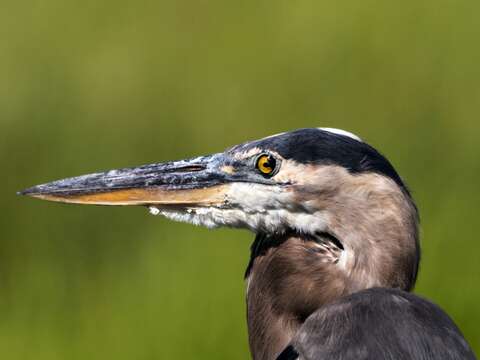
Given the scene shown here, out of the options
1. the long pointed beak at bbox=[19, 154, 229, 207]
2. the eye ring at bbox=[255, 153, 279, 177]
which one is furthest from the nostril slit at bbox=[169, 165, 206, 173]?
the eye ring at bbox=[255, 153, 279, 177]

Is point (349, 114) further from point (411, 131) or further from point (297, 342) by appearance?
point (297, 342)

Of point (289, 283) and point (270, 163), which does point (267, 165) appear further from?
point (289, 283)

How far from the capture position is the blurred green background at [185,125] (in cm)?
472

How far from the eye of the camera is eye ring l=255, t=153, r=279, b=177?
2.83 m

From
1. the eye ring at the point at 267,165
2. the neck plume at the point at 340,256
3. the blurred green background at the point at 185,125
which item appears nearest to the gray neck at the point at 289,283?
the neck plume at the point at 340,256

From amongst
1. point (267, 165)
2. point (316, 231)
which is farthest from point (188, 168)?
point (316, 231)

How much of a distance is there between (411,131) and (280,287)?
3.07m

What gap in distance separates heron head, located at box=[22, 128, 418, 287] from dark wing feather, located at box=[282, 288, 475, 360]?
125 millimetres

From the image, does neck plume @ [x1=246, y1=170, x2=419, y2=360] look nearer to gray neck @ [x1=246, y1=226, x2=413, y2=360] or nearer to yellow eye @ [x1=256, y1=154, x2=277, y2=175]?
gray neck @ [x1=246, y1=226, x2=413, y2=360]

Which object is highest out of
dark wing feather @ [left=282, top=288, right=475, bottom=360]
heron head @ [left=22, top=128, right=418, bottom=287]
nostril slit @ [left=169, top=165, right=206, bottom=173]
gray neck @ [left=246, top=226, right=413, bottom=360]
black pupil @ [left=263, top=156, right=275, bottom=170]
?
nostril slit @ [left=169, top=165, right=206, bottom=173]

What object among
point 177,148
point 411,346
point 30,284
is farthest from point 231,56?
point 411,346

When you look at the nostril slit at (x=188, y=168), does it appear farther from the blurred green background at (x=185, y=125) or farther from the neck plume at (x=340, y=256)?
the blurred green background at (x=185, y=125)

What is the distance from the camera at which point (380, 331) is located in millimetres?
2625

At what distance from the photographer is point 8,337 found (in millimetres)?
4895
